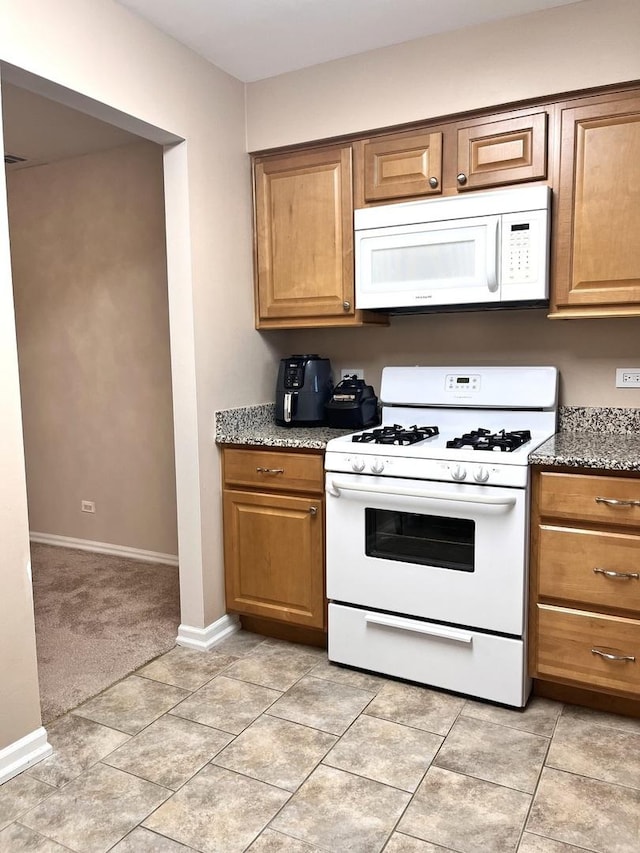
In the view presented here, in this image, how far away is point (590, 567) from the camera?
2207 millimetres

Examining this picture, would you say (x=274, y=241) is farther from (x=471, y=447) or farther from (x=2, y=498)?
(x=2, y=498)

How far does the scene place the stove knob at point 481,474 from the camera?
225 cm

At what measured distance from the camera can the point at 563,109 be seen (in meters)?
2.41

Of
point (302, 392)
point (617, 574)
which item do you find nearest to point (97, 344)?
point (302, 392)

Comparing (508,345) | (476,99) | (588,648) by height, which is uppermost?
(476,99)

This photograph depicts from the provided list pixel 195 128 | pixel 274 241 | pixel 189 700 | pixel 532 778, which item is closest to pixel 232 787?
pixel 189 700

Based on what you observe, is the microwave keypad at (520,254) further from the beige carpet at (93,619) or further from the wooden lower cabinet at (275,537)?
the beige carpet at (93,619)

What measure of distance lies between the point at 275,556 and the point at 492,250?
152 cm

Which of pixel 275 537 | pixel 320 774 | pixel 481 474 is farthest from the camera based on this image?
pixel 275 537

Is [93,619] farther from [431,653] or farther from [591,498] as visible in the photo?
[591,498]

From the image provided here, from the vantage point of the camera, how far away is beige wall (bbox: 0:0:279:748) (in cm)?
200

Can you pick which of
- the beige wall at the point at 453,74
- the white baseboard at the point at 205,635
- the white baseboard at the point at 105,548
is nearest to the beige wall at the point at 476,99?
the beige wall at the point at 453,74

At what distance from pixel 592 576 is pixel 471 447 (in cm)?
59

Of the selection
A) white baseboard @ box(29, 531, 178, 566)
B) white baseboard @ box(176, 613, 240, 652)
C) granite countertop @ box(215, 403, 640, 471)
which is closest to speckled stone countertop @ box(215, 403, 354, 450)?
granite countertop @ box(215, 403, 640, 471)
